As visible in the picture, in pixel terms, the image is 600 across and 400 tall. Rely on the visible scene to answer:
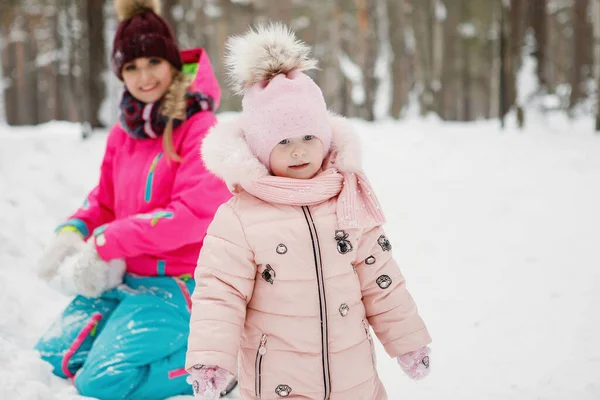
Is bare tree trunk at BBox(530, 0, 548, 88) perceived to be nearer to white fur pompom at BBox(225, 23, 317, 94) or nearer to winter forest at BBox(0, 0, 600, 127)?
winter forest at BBox(0, 0, 600, 127)

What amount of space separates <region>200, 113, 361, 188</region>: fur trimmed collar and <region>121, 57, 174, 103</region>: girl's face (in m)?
0.95

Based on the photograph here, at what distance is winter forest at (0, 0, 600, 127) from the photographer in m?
8.56

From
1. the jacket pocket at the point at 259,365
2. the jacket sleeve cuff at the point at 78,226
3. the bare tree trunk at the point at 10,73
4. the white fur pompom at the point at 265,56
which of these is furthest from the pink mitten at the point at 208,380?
the bare tree trunk at the point at 10,73

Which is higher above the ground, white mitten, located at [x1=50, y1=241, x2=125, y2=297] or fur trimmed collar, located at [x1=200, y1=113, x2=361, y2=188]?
fur trimmed collar, located at [x1=200, y1=113, x2=361, y2=188]

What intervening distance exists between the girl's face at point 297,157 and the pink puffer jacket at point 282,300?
0.38 ft

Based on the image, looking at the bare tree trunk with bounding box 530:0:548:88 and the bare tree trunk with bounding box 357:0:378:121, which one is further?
the bare tree trunk with bounding box 357:0:378:121

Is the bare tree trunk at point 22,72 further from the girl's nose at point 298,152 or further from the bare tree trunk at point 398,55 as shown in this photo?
the girl's nose at point 298,152

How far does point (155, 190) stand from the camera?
267 centimetres

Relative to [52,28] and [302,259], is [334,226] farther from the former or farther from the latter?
[52,28]

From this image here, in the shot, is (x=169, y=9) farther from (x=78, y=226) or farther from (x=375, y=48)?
(x=375, y=48)

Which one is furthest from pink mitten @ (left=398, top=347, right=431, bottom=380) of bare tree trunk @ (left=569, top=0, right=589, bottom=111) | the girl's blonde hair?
bare tree trunk @ (left=569, top=0, right=589, bottom=111)

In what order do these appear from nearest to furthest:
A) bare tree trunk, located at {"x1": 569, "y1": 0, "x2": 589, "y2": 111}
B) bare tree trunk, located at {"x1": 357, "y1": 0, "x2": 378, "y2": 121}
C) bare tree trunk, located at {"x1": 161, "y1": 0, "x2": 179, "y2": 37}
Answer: bare tree trunk, located at {"x1": 161, "y1": 0, "x2": 179, "y2": 37}, bare tree trunk, located at {"x1": 569, "y1": 0, "x2": 589, "y2": 111}, bare tree trunk, located at {"x1": 357, "y1": 0, "x2": 378, "y2": 121}

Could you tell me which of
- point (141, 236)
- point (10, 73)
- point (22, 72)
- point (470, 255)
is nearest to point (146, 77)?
point (141, 236)

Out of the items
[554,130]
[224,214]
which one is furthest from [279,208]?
[554,130]
